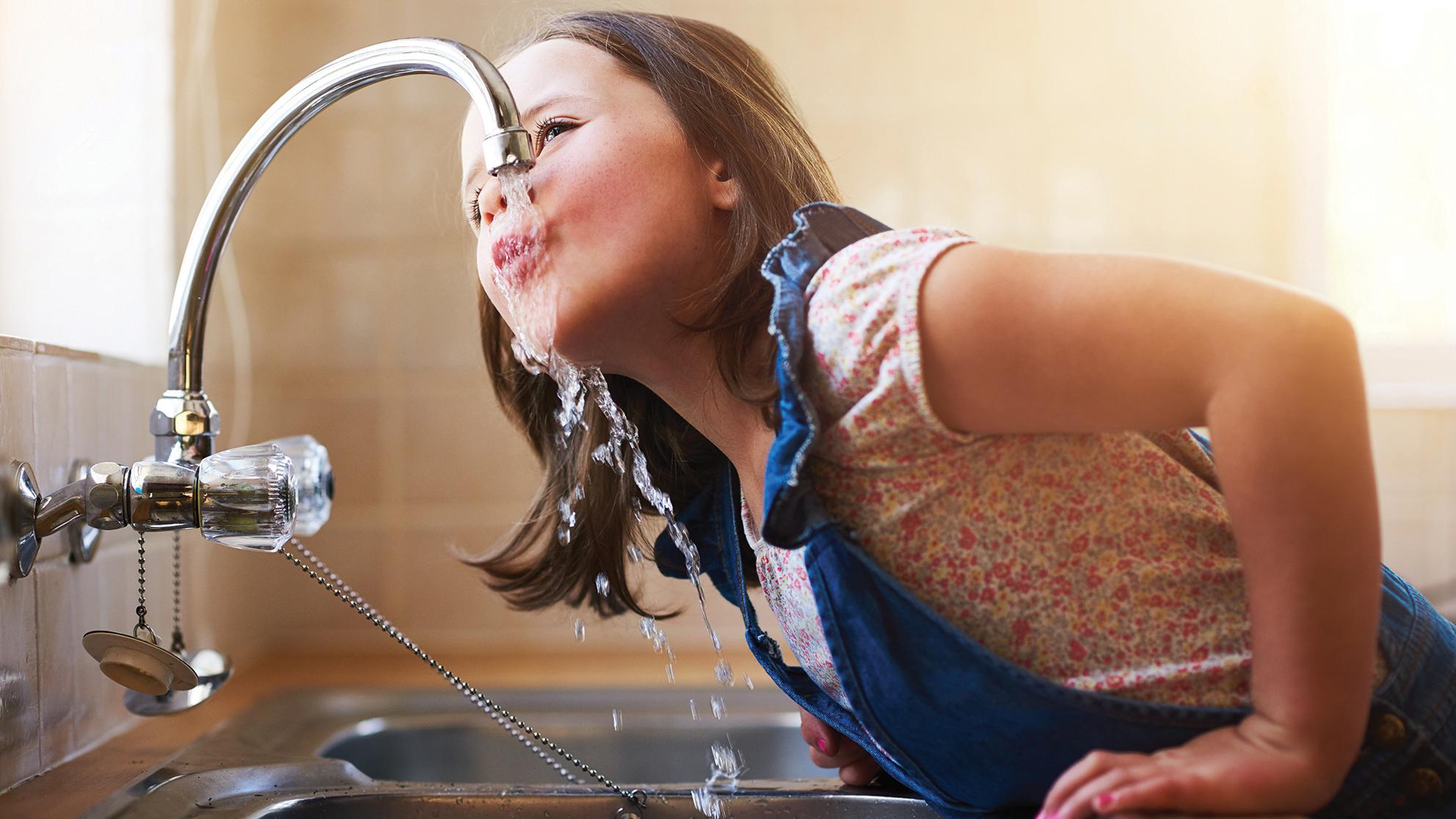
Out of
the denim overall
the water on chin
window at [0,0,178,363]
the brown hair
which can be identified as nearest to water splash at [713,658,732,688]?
the water on chin

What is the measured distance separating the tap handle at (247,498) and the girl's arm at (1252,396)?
0.39 m

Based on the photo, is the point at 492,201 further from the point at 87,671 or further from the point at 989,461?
the point at 87,671

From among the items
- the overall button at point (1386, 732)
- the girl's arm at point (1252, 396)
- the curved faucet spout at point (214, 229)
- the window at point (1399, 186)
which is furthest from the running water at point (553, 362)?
the window at point (1399, 186)

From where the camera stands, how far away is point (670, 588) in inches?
51.7

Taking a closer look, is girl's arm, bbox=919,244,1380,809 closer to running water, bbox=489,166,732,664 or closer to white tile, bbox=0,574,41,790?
running water, bbox=489,166,732,664

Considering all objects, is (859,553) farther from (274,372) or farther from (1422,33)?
(1422,33)

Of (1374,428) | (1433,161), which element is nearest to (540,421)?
(1374,428)

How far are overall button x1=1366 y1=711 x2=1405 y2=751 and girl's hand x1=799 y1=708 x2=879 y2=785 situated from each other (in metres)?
0.31

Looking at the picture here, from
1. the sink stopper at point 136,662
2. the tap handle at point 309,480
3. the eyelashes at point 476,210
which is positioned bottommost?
the sink stopper at point 136,662

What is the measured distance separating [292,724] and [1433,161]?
1.47 metres

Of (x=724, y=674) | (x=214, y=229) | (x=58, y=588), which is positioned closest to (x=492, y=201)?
(x=214, y=229)

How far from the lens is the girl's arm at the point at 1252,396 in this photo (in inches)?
18.6

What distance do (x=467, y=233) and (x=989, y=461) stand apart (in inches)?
34.5

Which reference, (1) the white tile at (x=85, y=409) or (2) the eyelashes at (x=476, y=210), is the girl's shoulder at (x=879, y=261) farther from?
(1) the white tile at (x=85, y=409)
